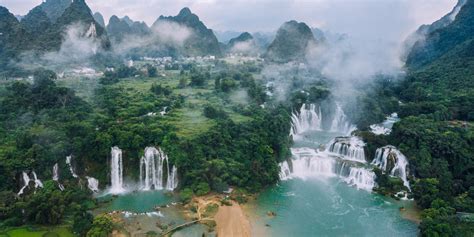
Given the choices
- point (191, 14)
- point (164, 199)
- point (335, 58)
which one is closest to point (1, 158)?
point (164, 199)

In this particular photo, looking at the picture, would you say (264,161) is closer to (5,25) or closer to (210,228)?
(210,228)

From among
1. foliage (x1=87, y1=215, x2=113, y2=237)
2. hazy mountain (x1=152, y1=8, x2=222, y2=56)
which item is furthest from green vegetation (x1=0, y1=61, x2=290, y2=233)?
hazy mountain (x1=152, y1=8, x2=222, y2=56)

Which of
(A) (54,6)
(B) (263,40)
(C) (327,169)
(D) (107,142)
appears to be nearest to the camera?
(D) (107,142)

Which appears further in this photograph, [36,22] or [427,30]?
[427,30]

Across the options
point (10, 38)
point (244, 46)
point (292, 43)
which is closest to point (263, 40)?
point (244, 46)

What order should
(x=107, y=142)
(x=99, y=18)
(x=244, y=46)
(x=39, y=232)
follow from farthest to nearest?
1. (x=99, y=18)
2. (x=244, y=46)
3. (x=107, y=142)
4. (x=39, y=232)

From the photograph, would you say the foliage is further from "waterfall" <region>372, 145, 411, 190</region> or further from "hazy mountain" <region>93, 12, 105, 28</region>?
"hazy mountain" <region>93, 12, 105, 28</region>

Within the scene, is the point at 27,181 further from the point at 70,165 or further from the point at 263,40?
the point at 263,40
